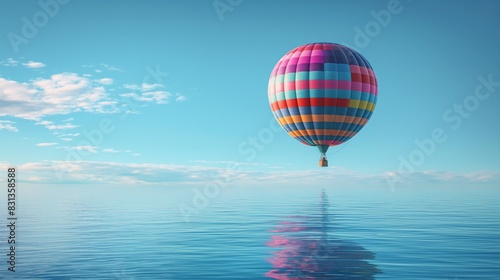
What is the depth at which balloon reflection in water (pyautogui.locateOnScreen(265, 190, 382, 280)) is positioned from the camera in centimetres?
2150

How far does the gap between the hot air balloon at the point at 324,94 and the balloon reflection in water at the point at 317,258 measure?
9159 mm

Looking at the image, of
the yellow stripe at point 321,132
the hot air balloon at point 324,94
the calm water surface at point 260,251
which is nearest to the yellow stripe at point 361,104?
the hot air balloon at point 324,94

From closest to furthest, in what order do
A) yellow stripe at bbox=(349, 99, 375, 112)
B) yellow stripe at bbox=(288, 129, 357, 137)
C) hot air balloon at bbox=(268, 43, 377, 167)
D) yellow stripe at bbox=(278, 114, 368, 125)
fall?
1. hot air balloon at bbox=(268, 43, 377, 167)
2. yellow stripe at bbox=(278, 114, 368, 125)
3. yellow stripe at bbox=(349, 99, 375, 112)
4. yellow stripe at bbox=(288, 129, 357, 137)

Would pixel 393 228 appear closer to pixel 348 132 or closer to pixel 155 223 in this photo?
pixel 348 132

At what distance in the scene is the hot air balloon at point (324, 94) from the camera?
3981cm

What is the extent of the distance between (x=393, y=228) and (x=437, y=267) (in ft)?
54.2

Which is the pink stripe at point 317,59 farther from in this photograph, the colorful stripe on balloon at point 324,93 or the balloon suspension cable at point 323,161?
the balloon suspension cable at point 323,161

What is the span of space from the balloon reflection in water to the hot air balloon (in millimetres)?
9159

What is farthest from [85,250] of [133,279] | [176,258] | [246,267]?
[246,267]

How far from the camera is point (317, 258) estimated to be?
25203 millimetres

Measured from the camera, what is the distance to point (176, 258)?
26.0 meters

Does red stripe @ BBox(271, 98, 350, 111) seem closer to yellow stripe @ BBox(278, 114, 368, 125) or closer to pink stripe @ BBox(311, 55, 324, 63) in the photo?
yellow stripe @ BBox(278, 114, 368, 125)

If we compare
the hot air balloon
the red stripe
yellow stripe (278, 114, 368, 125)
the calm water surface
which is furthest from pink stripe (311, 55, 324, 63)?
the calm water surface

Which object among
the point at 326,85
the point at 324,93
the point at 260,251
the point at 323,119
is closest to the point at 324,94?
the point at 324,93
